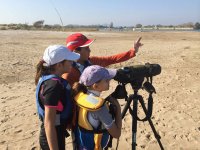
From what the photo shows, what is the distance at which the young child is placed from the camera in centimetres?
246

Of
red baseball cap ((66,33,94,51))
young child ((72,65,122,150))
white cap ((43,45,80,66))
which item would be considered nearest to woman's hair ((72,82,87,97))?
young child ((72,65,122,150))

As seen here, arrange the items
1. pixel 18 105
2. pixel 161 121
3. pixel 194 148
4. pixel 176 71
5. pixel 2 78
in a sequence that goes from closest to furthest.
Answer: pixel 194 148
pixel 161 121
pixel 18 105
pixel 2 78
pixel 176 71

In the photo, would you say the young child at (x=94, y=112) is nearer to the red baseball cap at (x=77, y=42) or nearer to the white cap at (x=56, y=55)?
the white cap at (x=56, y=55)

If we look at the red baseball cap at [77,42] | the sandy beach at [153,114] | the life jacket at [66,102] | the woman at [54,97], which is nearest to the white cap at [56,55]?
the woman at [54,97]

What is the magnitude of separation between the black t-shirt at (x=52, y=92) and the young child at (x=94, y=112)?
147 mm

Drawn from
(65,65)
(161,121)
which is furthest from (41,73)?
(161,121)

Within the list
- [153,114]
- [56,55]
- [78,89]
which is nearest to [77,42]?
[56,55]

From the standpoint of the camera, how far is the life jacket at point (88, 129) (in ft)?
8.05

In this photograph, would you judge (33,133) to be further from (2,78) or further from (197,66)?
(197,66)

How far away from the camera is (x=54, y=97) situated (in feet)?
8.04

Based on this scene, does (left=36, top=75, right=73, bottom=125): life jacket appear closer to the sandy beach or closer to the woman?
the woman

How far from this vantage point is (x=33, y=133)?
4.96m

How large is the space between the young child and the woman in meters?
0.12

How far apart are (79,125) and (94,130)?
13 centimetres
